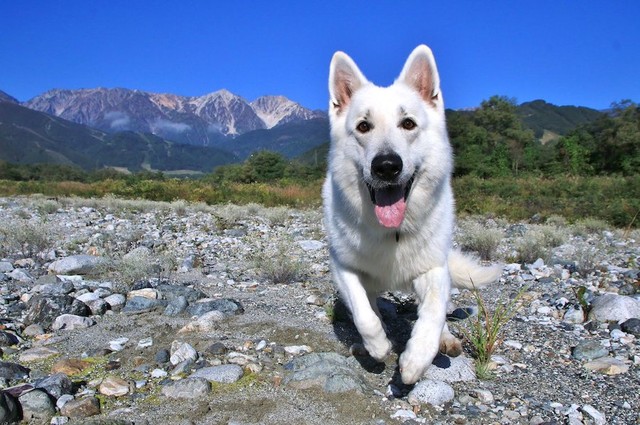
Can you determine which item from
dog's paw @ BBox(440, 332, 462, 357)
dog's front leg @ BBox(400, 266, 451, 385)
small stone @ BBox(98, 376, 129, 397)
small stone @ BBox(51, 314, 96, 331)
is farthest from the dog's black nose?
small stone @ BBox(51, 314, 96, 331)

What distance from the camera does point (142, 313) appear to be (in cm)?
431

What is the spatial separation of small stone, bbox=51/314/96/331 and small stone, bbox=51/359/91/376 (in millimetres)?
823

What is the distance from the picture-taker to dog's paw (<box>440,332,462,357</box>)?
3279 millimetres

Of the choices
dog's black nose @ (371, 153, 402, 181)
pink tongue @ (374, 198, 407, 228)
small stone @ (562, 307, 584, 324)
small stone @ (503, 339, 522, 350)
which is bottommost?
small stone @ (503, 339, 522, 350)

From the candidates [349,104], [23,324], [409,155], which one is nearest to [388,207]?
[409,155]

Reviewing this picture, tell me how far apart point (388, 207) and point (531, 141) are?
55116 millimetres

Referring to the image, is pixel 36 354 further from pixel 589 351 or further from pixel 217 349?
pixel 589 351

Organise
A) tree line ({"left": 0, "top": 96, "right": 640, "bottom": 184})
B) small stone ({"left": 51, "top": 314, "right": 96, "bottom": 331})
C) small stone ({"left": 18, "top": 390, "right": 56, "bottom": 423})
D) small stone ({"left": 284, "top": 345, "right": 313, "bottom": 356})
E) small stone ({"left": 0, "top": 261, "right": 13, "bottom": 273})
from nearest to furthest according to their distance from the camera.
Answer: small stone ({"left": 18, "top": 390, "right": 56, "bottom": 423}) → small stone ({"left": 284, "top": 345, "right": 313, "bottom": 356}) → small stone ({"left": 51, "top": 314, "right": 96, "bottom": 331}) → small stone ({"left": 0, "top": 261, "right": 13, "bottom": 273}) → tree line ({"left": 0, "top": 96, "right": 640, "bottom": 184})

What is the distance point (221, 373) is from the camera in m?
2.94

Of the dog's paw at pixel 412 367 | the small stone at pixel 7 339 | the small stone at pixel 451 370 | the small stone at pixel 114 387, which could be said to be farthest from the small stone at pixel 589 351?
the small stone at pixel 7 339

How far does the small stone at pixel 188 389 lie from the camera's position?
2.69 metres

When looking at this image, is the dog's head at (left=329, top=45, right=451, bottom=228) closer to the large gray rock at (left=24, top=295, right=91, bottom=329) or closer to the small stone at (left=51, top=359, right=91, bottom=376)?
the small stone at (left=51, top=359, right=91, bottom=376)

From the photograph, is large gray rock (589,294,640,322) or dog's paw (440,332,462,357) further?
large gray rock (589,294,640,322)

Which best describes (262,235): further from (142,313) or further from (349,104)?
(349,104)
